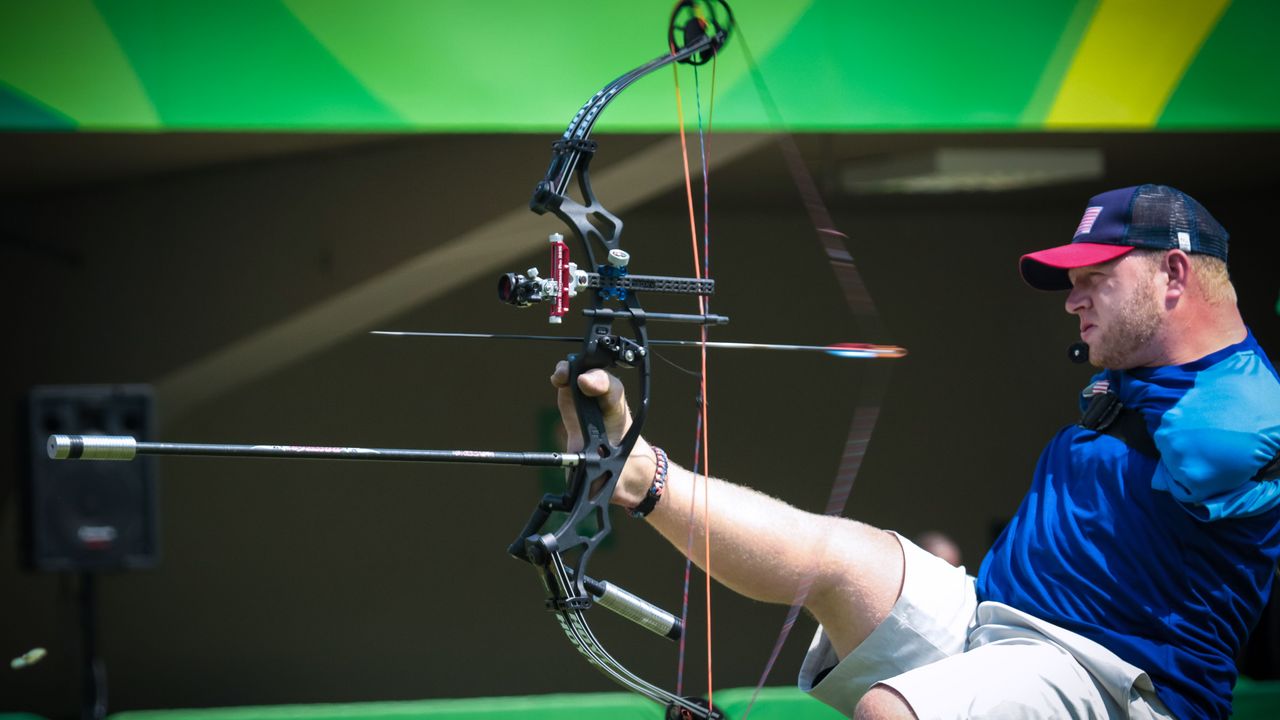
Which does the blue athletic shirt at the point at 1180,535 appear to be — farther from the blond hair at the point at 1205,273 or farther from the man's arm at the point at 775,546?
the man's arm at the point at 775,546

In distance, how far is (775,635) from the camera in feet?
17.0

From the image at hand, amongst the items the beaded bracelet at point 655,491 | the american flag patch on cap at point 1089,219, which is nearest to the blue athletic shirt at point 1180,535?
the american flag patch on cap at point 1089,219

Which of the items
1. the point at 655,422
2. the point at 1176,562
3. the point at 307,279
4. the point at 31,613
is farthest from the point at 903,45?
Answer: the point at 31,613

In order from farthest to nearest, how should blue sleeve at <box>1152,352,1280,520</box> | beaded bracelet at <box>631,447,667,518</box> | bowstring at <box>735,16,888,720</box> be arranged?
bowstring at <box>735,16,888,720</box> → beaded bracelet at <box>631,447,667,518</box> → blue sleeve at <box>1152,352,1280,520</box>

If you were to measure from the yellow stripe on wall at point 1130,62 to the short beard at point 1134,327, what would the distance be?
1618 mm

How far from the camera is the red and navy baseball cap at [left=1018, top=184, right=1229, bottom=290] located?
1.90 metres

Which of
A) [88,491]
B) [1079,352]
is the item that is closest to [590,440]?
[1079,352]

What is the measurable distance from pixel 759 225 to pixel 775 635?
1669mm

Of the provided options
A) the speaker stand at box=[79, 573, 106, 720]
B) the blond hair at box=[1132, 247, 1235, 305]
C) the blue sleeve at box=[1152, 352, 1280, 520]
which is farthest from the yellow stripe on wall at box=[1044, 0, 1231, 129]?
the speaker stand at box=[79, 573, 106, 720]

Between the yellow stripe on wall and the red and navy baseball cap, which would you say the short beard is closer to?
the red and navy baseball cap

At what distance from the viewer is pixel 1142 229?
1.90m

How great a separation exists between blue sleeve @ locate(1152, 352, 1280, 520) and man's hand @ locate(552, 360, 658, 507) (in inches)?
28.8

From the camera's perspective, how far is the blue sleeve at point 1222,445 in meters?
1.71

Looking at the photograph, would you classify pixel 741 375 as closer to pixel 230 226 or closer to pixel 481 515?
pixel 481 515
